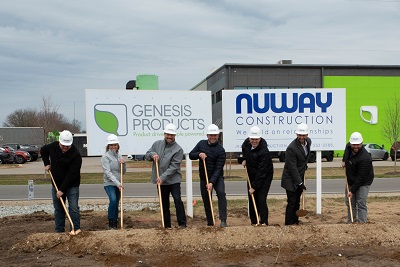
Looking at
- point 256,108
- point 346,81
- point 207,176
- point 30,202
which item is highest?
point 346,81

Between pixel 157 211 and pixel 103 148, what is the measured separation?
7.67 ft

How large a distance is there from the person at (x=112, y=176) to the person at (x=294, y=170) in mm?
2982

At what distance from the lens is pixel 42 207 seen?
12.2 metres

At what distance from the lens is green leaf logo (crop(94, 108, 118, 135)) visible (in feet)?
31.1

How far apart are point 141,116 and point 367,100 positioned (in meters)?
35.6

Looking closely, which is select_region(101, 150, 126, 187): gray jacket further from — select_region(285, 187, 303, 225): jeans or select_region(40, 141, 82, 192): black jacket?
select_region(285, 187, 303, 225): jeans

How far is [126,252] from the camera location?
667 centimetres

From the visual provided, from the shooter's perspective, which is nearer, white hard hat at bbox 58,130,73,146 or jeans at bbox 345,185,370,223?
white hard hat at bbox 58,130,73,146

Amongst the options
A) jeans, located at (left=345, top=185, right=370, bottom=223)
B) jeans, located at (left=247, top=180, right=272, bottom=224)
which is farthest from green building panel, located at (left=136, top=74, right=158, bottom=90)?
jeans, located at (left=345, top=185, right=370, bottom=223)

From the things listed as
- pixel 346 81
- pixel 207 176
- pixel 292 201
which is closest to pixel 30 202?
pixel 207 176

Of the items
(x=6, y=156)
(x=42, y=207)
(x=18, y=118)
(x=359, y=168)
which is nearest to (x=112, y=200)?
(x=359, y=168)

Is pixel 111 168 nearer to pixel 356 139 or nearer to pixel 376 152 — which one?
pixel 356 139

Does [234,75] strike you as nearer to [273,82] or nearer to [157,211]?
[273,82]

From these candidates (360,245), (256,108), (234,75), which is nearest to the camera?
(360,245)
